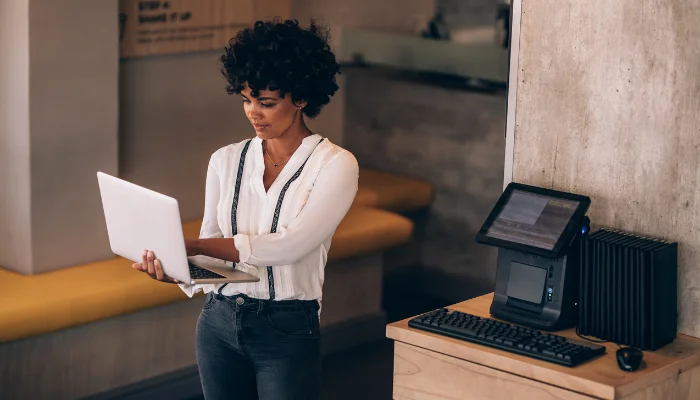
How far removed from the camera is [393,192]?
5.83 metres

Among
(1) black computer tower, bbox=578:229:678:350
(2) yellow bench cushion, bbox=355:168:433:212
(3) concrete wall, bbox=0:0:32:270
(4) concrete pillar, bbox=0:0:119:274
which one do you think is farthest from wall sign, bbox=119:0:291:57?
(1) black computer tower, bbox=578:229:678:350

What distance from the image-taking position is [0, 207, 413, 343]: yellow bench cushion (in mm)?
3904

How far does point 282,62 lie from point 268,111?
0.42 ft

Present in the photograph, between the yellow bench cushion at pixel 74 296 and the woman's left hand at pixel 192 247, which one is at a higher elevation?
the woman's left hand at pixel 192 247

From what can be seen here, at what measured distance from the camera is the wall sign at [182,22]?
4.62m

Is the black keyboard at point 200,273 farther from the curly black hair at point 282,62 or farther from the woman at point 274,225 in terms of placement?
the curly black hair at point 282,62

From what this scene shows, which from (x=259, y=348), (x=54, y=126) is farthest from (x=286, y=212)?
(x=54, y=126)

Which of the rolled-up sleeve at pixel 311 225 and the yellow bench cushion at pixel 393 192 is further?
the yellow bench cushion at pixel 393 192

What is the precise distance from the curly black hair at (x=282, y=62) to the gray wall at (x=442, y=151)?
10.2ft

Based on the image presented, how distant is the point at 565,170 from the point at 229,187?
906 millimetres

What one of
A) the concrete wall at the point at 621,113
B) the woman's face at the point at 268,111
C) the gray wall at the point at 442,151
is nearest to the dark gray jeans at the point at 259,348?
the woman's face at the point at 268,111

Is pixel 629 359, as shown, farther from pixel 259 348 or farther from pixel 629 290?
pixel 259 348

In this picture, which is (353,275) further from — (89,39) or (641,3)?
(641,3)

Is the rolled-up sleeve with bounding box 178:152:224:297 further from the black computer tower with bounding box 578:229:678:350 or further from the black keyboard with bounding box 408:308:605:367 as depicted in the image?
the black computer tower with bounding box 578:229:678:350
